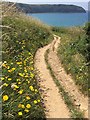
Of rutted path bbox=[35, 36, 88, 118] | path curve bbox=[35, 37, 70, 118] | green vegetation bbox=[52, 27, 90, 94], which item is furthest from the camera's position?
green vegetation bbox=[52, 27, 90, 94]

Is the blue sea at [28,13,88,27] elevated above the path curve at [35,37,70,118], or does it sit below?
below

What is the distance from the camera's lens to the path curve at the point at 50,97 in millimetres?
7761

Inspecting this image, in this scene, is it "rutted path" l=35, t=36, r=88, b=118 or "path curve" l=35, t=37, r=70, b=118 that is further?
"rutted path" l=35, t=36, r=88, b=118

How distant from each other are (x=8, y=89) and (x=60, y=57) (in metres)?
6.71

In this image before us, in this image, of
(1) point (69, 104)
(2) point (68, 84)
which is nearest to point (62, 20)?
(2) point (68, 84)

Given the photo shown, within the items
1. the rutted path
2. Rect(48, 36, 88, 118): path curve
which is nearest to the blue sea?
Rect(48, 36, 88, 118): path curve

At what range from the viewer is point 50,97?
8.80 m

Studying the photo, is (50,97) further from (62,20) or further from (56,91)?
(62,20)

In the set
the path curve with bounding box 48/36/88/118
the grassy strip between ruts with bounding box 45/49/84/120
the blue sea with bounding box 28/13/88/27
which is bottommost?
the blue sea with bounding box 28/13/88/27

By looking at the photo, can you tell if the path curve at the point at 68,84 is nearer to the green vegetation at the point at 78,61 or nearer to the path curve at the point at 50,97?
the green vegetation at the point at 78,61

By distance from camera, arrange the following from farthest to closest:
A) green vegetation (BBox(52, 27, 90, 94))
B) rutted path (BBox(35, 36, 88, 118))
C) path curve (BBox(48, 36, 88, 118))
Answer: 1. green vegetation (BBox(52, 27, 90, 94))
2. path curve (BBox(48, 36, 88, 118))
3. rutted path (BBox(35, 36, 88, 118))

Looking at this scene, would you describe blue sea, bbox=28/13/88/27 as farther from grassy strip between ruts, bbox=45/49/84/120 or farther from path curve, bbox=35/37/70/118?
grassy strip between ruts, bbox=45/49/84/120

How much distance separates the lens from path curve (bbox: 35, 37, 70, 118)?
7761 mm

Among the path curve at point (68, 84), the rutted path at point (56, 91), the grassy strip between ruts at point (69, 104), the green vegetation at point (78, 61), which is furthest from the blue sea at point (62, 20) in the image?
the grassy strip between ruts at point (69, 104)
